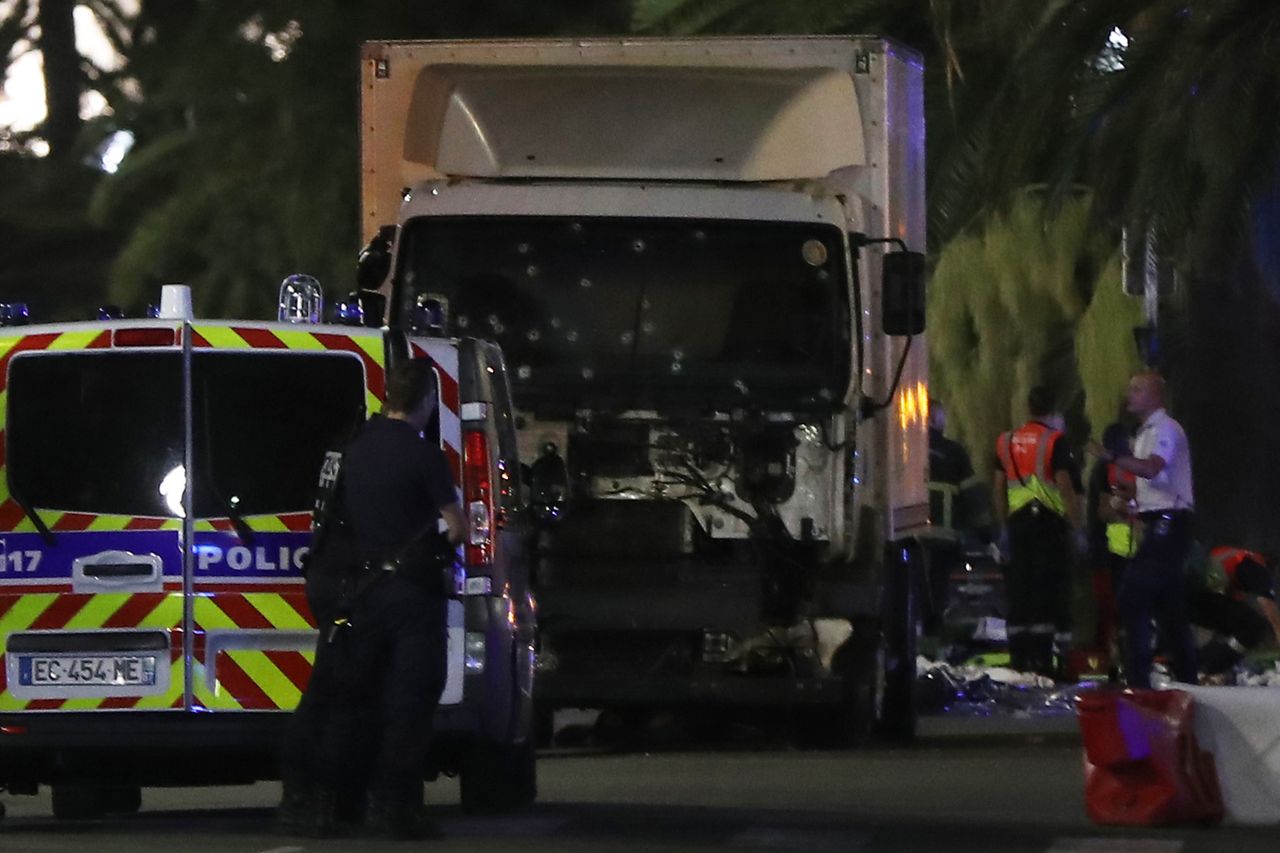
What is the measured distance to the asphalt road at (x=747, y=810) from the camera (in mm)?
9555

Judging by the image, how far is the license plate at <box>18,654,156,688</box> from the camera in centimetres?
945

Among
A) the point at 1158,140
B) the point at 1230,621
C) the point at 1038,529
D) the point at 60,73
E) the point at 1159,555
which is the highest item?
the point at 60,73

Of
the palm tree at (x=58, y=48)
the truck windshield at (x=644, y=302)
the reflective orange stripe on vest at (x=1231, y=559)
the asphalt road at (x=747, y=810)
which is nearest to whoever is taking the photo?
the asphalt road at (x=747, y=810)

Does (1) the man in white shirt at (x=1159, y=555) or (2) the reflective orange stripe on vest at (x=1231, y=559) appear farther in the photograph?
(2) the reflective orange stripe on vest at (x=1231, y=559)

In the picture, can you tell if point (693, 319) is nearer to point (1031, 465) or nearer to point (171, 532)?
point (171, 532)

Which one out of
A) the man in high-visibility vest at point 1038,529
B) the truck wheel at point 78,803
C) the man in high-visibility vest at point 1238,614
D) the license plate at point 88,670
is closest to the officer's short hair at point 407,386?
the license plate at point 88,670

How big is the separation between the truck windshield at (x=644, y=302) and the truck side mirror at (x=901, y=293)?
20 cm

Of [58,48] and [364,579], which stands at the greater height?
[58,48]

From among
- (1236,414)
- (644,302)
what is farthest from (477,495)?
(1236,414)

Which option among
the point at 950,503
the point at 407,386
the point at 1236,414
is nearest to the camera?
the point at 407,386

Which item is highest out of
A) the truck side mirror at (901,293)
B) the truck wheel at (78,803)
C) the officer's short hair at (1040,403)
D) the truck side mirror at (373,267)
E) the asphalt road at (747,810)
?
the truck side mirror at (373,267)

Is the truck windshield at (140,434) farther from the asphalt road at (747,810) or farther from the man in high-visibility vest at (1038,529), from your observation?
the man in high-visibility vest at (1038,529)

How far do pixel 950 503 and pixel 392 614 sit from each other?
31.6ft

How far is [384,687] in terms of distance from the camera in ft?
31.0
